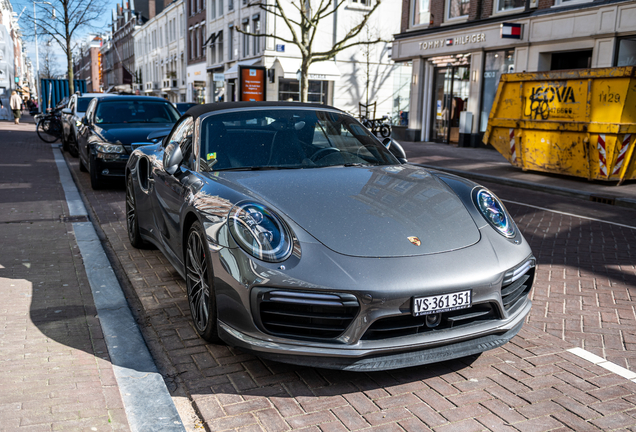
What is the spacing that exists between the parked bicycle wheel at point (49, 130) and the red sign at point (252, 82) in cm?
668

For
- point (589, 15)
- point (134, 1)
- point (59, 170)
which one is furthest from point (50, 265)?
point (134, 1)

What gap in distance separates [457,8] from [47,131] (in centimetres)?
1552

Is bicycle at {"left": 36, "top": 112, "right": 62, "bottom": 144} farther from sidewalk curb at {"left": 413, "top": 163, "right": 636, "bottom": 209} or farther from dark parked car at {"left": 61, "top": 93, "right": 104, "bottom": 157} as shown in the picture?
sidewalk curb at {"left": 413, "top": 163, "right": 636, "bottom": 209}

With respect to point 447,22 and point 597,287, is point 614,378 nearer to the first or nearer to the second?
point 597,287

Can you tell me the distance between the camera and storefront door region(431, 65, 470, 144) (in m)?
22.6

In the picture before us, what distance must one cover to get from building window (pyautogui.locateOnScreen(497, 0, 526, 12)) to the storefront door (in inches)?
96.0

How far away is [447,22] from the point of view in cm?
2305

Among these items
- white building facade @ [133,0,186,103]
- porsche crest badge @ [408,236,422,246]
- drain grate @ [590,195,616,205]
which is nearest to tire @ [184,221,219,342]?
porsche crest badge @ [408,236,422,246]

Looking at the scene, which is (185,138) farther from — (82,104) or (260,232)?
(82,104)

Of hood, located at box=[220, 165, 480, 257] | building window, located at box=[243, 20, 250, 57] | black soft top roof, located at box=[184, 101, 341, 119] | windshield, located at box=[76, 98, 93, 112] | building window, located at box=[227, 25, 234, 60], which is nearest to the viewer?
hood, located at box=[220, 165, 480, 257]

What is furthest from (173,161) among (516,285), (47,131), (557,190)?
(47,131)

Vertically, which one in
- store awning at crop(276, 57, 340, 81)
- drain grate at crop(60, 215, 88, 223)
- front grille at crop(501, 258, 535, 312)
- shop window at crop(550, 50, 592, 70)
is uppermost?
store awning at crop(276, 57, 340, 81)

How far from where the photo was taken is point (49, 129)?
64.2ft

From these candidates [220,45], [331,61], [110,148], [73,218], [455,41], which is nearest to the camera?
[73,218]
